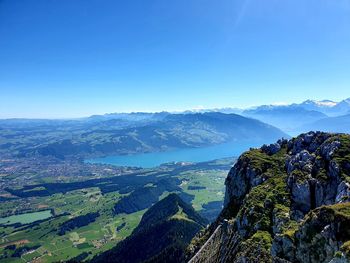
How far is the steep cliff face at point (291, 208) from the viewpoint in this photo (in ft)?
130

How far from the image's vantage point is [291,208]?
5794 cm

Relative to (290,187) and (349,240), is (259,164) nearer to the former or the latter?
(290,187)

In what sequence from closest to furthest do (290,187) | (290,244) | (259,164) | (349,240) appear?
(349,240) < (290,244) < (290,187) < (259,164)

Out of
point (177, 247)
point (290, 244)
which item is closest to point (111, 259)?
point (177, 247)

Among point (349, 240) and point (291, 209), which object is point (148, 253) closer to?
point (291, 209)

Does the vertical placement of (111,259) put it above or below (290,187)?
below

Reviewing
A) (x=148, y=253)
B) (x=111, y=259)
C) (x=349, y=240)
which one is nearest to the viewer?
(x=349, y=240)

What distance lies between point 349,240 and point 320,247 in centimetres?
540

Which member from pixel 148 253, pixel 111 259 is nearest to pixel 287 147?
pixel 148 253

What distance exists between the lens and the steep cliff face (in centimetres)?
3959

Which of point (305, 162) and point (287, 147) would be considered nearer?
point (305, 162)

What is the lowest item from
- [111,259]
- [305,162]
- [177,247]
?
[111,259]

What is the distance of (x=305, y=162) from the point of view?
65125mm

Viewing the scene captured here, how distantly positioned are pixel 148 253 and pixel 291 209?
437ft
